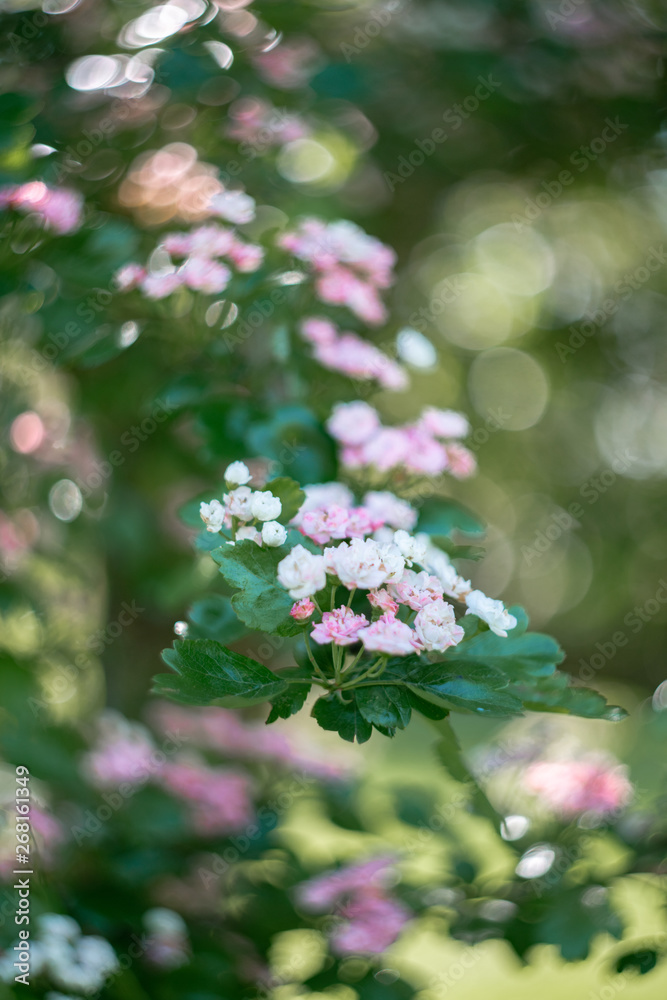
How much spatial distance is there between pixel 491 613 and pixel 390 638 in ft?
0.38

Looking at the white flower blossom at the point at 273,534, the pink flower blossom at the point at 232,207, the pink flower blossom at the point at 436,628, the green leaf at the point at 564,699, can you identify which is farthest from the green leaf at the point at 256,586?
the pink flower blossom at the point at 232,207

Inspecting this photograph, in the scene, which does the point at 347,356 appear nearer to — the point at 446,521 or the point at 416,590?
the point at 446,521

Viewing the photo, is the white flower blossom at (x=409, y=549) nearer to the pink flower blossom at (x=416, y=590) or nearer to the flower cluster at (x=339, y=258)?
the pink flower blossom at (x=416, y=590)

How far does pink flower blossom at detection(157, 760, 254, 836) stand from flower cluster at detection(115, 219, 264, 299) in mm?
1068

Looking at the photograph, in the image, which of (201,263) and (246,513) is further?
(201,263)

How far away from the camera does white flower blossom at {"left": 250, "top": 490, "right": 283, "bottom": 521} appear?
0.74 metres

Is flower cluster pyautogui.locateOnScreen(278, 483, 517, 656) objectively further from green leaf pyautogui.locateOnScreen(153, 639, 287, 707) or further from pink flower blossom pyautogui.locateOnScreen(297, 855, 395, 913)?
pink flower blossom pyautogui.locateOnScreen(297, 855, 395, 913)

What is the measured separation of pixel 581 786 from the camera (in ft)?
5.04

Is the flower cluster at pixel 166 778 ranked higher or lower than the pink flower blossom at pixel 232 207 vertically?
lower

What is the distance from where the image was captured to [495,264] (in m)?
4.63

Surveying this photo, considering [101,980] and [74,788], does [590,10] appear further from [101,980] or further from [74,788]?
[101,980]

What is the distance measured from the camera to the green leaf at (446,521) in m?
1.08

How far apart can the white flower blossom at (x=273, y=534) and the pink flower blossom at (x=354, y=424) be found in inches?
14.8

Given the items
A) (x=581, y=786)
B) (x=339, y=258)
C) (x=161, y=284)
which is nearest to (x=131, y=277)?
(x=161, y=284)
